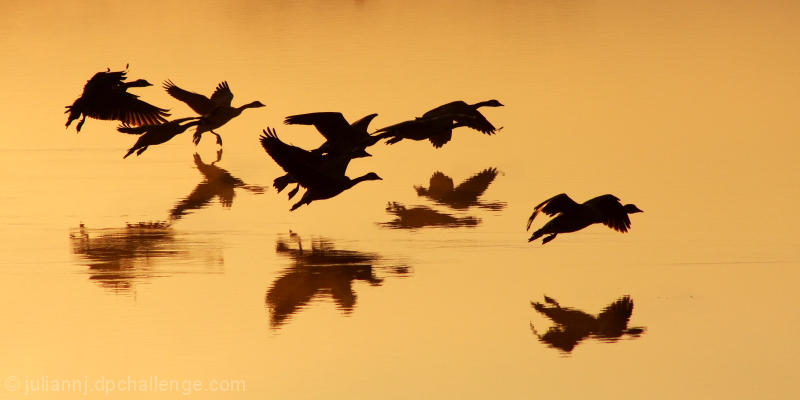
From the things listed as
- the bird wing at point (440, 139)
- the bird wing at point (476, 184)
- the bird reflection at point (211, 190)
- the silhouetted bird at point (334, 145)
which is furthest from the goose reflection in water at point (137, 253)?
the bird wing at point (440, 139)

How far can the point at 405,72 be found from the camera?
821 inches

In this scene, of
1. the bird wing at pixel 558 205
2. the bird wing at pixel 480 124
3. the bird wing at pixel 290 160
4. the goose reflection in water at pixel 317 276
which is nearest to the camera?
the goose reflection in water at pixel 317 276

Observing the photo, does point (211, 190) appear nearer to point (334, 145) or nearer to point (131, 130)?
point (131, 130)

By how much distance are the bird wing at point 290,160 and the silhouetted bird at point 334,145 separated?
349 millimetres

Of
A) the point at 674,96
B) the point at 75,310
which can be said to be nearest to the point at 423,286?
the point at 75,310

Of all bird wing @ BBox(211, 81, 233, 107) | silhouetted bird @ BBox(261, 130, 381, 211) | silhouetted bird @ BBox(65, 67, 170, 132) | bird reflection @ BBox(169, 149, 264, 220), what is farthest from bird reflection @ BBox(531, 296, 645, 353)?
bird wing @ BBox(211, 81, 233, 107)

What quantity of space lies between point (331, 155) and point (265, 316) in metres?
3.17

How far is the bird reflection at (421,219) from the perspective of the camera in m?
11.0

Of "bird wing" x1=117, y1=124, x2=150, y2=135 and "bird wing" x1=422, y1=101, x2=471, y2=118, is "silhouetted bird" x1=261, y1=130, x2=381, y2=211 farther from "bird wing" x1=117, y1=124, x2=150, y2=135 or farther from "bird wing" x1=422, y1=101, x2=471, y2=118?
"bird wing" x1=422, y1=101, x2=471, y2=118

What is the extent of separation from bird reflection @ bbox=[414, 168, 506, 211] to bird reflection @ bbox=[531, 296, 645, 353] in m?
3.11

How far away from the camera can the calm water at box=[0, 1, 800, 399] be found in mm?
7422

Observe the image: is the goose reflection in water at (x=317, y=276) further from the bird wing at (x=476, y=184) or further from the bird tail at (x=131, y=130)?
the bird tail at (x=131, y=130)

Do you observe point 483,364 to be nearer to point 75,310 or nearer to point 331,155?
point 75,310
